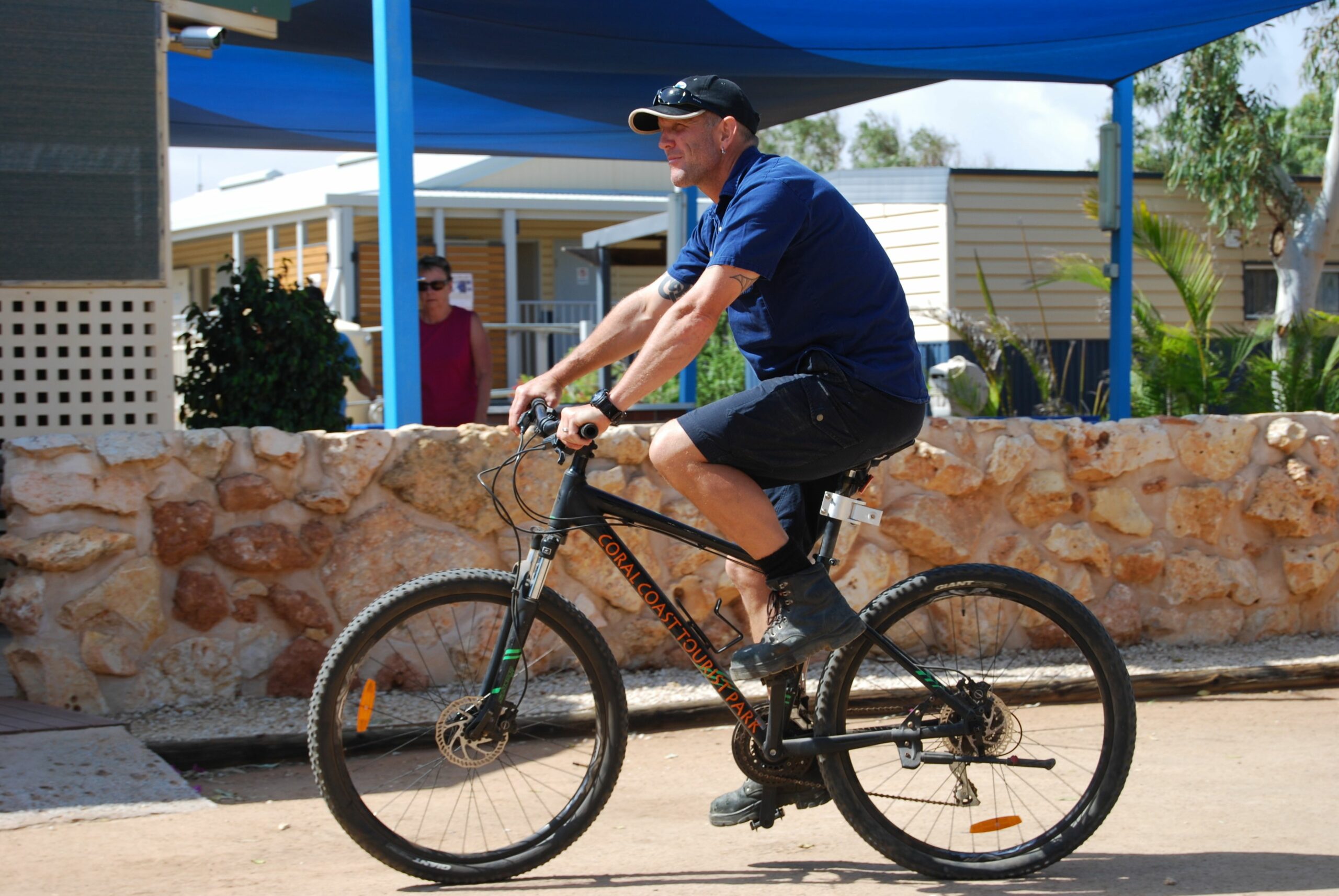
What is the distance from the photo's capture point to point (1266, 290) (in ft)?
61.8

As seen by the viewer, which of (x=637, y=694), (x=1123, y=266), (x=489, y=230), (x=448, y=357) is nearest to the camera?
(x=637, y=694)

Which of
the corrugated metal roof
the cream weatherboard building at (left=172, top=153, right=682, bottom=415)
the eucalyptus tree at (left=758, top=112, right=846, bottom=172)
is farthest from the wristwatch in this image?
the eucalyptus tree at (left=758, top=112, right=846, bottom=172)

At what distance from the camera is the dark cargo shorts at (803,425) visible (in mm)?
3055

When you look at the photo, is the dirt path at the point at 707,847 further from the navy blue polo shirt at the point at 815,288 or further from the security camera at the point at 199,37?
the security camera at the point at 199,37

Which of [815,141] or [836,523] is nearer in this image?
[836,523]

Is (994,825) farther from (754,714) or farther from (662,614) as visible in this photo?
(662,614)

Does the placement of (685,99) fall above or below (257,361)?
above

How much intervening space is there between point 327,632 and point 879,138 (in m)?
48.1

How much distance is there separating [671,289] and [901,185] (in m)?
13.2

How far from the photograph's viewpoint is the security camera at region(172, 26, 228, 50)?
584 centimetres

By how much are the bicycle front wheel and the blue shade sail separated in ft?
12.3

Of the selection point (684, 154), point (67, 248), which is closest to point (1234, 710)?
point (684, 154)

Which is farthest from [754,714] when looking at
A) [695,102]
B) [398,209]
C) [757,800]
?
[398,209]

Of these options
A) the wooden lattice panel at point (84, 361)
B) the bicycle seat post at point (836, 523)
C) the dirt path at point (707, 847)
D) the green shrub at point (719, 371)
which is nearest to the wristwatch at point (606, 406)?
the bicycle seat post at point (836, 523)
